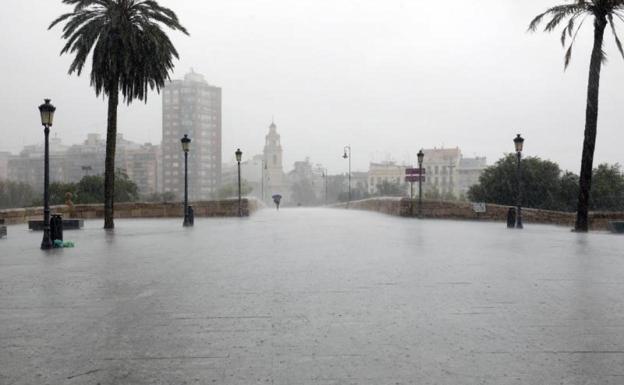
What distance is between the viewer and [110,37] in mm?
20297

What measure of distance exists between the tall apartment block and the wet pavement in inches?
5990

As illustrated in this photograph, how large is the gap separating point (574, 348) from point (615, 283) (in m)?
3.97

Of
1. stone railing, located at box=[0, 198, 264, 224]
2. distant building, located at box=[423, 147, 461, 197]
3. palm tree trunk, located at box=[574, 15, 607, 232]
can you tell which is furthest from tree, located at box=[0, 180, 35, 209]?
distant building, located at box=[423, 147, 461, 197]

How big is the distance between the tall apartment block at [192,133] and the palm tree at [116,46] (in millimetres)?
138667

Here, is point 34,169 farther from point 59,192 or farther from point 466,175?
point 466,175

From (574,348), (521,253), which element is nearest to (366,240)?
(521,253)

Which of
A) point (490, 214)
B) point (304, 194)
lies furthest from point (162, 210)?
point (304, 194)

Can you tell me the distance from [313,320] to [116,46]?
17.9 m

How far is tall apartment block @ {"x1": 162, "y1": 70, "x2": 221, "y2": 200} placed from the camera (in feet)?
527

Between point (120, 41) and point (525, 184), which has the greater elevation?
point (120, 41)

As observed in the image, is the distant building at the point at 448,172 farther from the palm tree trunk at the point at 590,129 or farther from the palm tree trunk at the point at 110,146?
the palm tree trunk at the point at 110,146

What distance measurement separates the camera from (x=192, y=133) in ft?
551

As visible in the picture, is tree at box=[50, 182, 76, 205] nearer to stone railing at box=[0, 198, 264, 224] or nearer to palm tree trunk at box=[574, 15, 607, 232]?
stone railing at box=[0, 198, 264, 224]

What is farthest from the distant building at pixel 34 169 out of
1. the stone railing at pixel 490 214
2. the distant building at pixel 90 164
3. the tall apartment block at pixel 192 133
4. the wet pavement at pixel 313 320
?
the wet pavement at pixel 313 320
